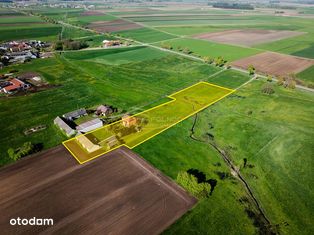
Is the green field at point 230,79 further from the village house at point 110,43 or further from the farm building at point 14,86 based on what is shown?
the village house at point 110,43

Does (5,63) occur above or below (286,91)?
below

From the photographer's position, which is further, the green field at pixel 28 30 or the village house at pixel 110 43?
the green field at pixel 28 30

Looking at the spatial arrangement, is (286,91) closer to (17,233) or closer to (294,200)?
(294,200)

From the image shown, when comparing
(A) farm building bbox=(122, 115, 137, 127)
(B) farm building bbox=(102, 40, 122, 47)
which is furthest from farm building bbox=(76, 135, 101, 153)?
(B) farm building bbox=(102, 40, 122, 47)

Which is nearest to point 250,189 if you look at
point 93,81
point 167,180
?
point 167,180

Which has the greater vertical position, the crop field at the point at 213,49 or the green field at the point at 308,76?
the green field at the point at 308,76

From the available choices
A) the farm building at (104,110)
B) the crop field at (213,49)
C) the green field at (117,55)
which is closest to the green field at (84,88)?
the green field at (117,55)

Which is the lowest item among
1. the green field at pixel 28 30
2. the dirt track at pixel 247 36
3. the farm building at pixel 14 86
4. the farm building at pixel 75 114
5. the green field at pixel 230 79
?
the green field at pixel 28 30

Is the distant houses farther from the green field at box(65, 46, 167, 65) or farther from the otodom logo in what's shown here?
the otodom logo
